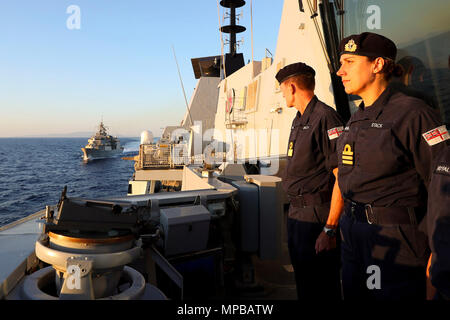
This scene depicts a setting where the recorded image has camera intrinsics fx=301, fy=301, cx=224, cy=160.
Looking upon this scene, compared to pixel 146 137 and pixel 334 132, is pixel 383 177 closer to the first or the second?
pixel 334 132

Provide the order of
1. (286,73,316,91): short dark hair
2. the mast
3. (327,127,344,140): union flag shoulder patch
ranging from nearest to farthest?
1. (327,127,344,140): union flag shoulder patch
2. (286,73,316,91): short dark hair
3. the mast

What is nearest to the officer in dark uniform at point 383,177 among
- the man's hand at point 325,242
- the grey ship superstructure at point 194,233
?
the man's hand at point 325,242

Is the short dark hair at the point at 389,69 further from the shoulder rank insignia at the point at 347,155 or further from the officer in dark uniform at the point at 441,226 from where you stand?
the officer in dark uniform at the point at 441,226

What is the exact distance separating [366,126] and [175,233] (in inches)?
63.4

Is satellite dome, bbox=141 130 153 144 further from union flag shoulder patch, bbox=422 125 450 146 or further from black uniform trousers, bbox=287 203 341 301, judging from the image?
union flag shoulder patch, bbox=422 125 450 146

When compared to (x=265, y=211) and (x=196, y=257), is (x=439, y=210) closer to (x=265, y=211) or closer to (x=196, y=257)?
(x=196, y=257)

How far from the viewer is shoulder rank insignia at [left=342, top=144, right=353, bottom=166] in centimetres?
171

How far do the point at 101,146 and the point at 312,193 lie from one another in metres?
58.5

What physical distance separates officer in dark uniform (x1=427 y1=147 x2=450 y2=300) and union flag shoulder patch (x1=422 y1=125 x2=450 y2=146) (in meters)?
0.46

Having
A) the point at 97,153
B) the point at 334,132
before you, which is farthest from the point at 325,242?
the point at 97,153

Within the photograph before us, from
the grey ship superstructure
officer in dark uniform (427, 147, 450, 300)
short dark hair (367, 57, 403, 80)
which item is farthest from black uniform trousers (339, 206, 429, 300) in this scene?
the grey ship superstructure

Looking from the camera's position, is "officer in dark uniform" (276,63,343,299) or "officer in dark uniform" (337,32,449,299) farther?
"officer in dark uniform" (276,63,343,299)

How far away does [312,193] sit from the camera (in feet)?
7.29
